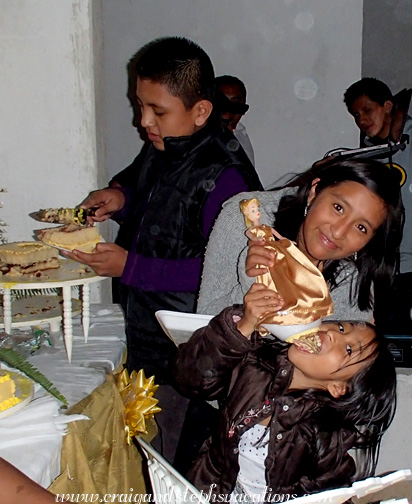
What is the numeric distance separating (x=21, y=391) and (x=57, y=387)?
206 mm

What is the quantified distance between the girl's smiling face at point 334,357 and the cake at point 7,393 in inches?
23.8

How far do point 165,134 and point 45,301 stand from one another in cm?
70

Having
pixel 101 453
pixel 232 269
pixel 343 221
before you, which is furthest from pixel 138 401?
pixel 343 221

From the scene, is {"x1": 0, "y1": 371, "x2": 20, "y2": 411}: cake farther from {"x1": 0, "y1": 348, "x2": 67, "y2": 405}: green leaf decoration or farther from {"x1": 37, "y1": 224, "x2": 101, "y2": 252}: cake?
{"x1": 37, "y1": 224, "x2": 101, "y2": 252}: cake

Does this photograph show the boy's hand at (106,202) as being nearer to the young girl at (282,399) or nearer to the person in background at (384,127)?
the young girl at (282,399)

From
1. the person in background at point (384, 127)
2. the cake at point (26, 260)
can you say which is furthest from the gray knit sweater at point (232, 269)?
the person in background at point (384, 127)

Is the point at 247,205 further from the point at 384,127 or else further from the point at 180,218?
the point at 384,127

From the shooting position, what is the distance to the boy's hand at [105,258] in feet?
5.75

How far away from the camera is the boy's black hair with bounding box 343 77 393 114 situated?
369 centimetres

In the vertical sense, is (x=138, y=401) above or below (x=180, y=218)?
below

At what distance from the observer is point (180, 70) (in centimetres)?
177

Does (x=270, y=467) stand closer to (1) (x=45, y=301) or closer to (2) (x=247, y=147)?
(1) (x=45, y=301)

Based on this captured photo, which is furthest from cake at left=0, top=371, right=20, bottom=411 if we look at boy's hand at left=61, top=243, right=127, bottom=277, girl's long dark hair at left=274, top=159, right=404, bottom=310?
girl's long dark hair at left=274, top=159, right=404, bottom=310

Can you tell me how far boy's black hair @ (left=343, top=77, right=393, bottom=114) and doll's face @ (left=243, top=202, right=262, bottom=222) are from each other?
8.23 ft
